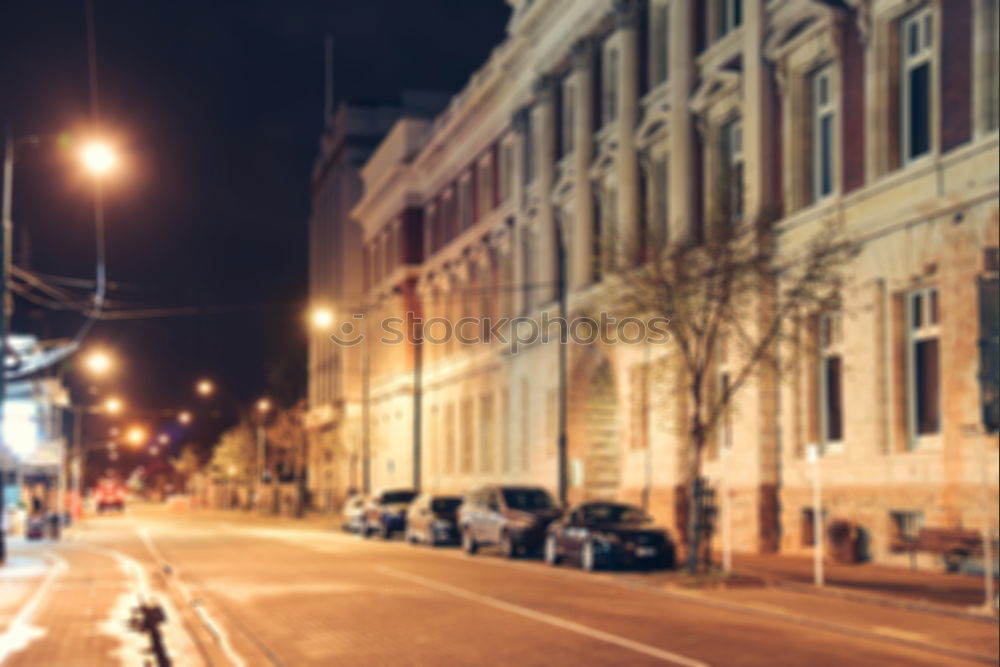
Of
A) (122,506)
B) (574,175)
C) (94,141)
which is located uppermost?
(574,175)

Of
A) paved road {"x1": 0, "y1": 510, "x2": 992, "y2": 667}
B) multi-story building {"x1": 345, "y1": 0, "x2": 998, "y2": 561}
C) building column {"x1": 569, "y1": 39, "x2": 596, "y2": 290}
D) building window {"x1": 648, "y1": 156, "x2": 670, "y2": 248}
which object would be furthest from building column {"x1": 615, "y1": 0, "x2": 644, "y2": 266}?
paved road {"x1": 0, "y1": 510, "x2": 992, "y2": 667}

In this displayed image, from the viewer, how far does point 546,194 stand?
163ft

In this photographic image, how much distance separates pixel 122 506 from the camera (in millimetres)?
100812

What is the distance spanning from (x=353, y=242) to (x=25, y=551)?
47231mm

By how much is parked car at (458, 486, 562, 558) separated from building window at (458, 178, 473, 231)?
27.1m

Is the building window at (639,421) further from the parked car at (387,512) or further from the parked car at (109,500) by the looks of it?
the parked car at (109,500)

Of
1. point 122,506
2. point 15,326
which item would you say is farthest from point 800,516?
point 122,506

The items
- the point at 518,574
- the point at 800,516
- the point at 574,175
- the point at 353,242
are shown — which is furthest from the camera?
the point at 353,242

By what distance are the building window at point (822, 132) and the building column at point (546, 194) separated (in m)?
17.3

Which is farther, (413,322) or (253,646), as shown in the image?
(413,322)

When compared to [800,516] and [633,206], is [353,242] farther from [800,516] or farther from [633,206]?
[800,516]

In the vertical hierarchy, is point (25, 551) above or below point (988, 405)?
below

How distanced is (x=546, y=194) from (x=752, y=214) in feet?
58.0

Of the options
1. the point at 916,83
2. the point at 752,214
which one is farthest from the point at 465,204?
the point at 916,83
